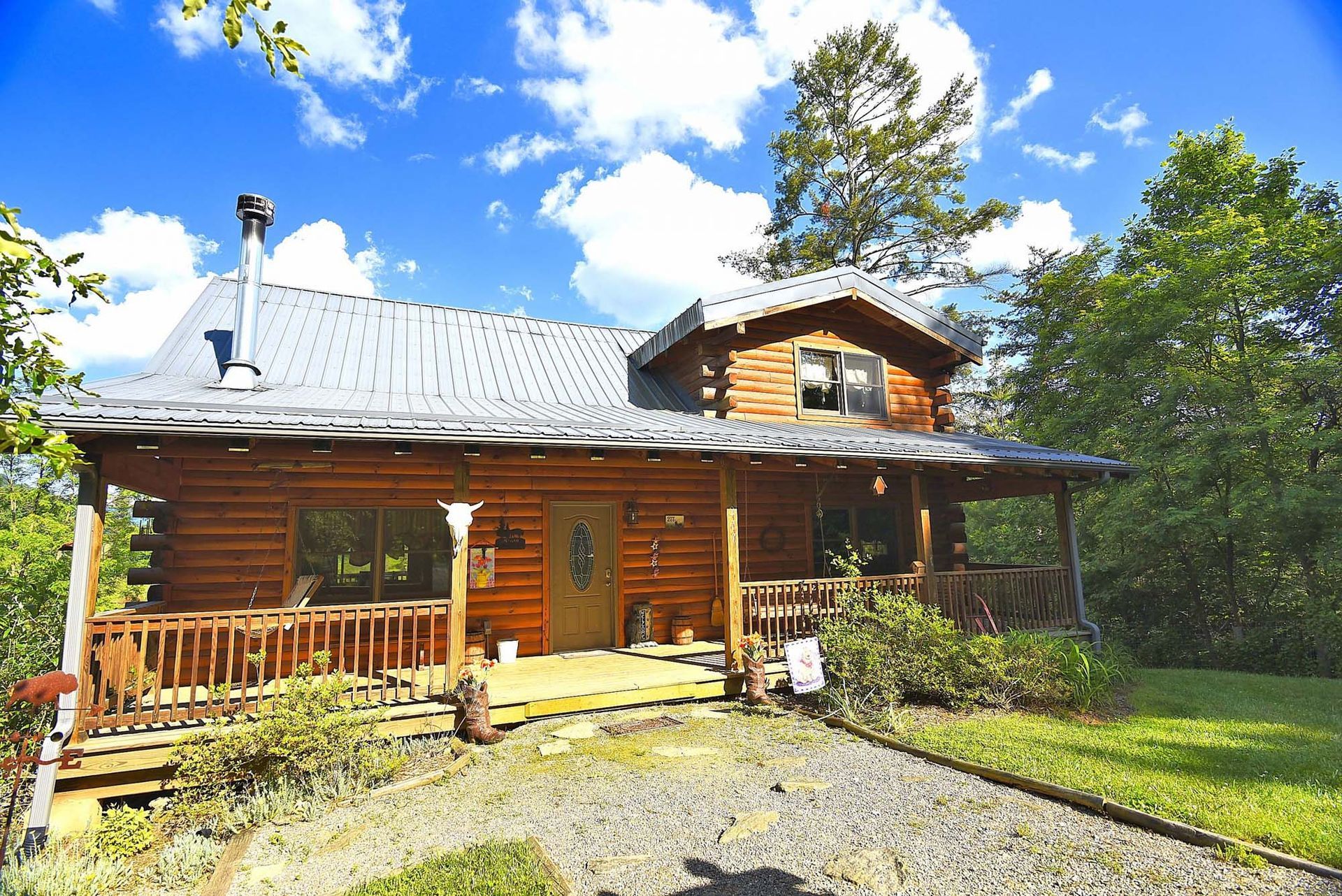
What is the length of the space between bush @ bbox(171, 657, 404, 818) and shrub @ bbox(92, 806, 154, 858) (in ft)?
0.86

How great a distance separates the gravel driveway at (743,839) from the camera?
12.6ft

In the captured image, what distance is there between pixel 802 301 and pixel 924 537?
448cm

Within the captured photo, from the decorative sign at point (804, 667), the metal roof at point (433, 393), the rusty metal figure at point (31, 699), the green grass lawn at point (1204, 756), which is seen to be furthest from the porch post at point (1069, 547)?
the rusty metal figure at point (31, 699)

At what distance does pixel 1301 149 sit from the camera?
1458 centimetres

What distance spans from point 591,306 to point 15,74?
50.3 meters

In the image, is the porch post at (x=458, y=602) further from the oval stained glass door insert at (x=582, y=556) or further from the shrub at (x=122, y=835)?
the oval stained glass door insert at (x=582, y=556)

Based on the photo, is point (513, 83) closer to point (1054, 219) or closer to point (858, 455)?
point (858, 455)

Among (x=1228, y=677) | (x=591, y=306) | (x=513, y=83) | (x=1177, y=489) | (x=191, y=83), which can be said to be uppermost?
(x=591, y=306)

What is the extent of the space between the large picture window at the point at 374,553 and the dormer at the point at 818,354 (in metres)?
4.83

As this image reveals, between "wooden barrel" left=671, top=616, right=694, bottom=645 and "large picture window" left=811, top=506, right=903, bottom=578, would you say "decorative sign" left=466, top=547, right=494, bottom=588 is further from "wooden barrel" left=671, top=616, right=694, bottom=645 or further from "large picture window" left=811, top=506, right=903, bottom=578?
"large picture window" left=811, top=506, right=903, bottom=578

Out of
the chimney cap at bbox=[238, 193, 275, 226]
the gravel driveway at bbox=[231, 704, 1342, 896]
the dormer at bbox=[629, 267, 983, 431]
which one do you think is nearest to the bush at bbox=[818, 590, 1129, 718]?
the gravel driveway at bbox=[231, 704, 1342, 896]

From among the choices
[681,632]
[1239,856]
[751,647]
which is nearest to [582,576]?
[681,632]

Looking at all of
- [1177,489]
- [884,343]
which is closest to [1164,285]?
[1177,489]

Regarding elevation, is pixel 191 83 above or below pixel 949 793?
above
